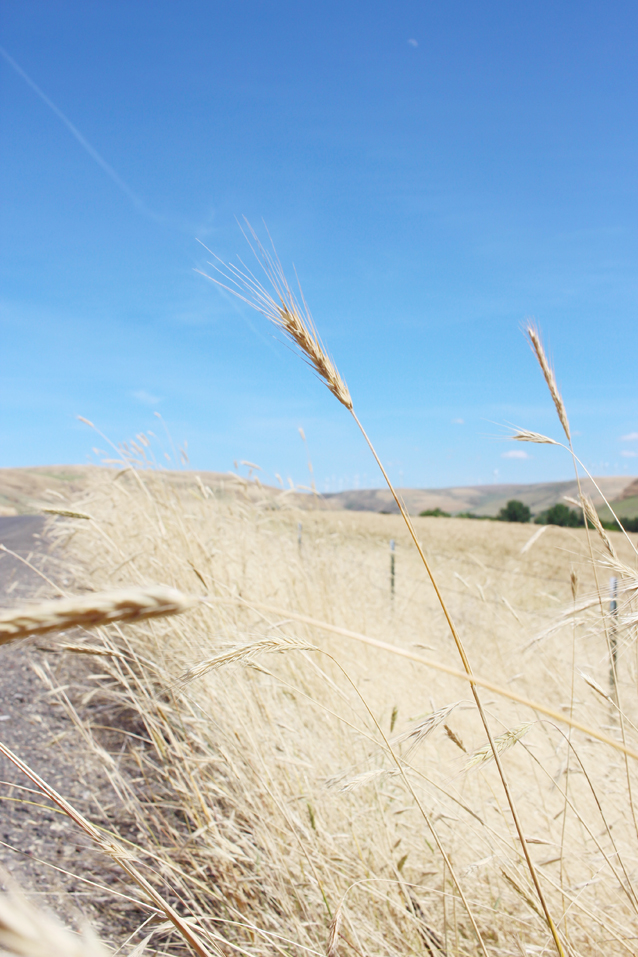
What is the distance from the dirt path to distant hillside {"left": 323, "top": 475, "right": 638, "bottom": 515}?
97.4m

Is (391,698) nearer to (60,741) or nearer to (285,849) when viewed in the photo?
(285,849)

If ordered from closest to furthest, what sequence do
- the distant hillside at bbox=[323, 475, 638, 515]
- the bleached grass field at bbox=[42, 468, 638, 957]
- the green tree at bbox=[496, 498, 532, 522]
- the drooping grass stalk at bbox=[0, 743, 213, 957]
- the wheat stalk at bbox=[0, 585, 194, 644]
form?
the wheat stalk at bbox=[0, 585, 194, 644] < the drooping grass stalk at bbox=[0, 743, 213, 957] < the bleached grass field at bbox=[42, 468, 638, 957] < the green tree at bbox=[496, 498, 532, 522] < the distant hillside at bbox=[323, 475, 638, 515]

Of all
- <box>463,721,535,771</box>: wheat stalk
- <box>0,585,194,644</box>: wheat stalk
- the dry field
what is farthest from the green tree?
<box>0,585,194,644</box>: wheat stalk

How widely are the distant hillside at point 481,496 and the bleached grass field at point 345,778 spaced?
9716cm

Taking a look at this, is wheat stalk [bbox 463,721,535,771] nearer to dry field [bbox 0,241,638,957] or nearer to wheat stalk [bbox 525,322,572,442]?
A: dry field [bbox 0,241,638,957]

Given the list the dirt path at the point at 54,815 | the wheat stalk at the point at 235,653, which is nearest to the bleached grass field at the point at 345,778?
the wheat stalk at the point at 235,653

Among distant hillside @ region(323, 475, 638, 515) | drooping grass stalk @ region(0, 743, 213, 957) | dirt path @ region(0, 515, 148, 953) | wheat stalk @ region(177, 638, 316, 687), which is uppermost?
distant hillside @ region(323, 475, 638, 515)

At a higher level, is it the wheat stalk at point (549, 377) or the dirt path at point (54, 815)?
the wheat stalk at point (549, 377)

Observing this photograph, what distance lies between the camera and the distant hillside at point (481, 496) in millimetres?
111125

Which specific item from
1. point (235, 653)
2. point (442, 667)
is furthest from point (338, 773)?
point (442, 667)

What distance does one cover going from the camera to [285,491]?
13.2 feet

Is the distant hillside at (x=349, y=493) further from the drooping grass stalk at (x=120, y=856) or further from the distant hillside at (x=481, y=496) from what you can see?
the drooping grass stalk at (x=120, y=856)

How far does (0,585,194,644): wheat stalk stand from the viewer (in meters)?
0.51

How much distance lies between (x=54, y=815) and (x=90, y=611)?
270cm
